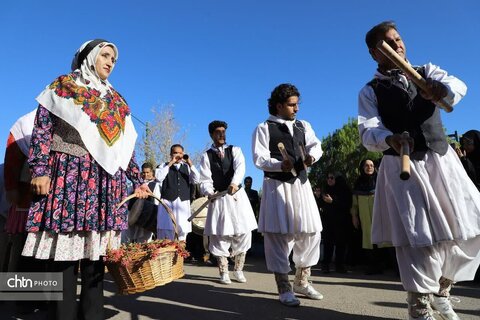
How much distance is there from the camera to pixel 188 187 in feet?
24.1

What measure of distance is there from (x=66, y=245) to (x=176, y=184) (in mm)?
4742

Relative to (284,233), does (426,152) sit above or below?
above

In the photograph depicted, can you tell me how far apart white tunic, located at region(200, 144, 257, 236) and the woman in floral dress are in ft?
9.46

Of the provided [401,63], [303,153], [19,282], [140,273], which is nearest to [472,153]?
[303,153]

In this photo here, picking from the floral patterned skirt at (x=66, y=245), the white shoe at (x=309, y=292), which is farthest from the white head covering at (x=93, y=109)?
the white shoe at (x=309, y=292)

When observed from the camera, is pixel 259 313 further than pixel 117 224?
Yes

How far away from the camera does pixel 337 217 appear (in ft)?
21.3

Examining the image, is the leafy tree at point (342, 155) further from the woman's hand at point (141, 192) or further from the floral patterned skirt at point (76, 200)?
the floral patterned skirt at point (76, 200)

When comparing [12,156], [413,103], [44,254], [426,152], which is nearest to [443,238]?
[426,152]

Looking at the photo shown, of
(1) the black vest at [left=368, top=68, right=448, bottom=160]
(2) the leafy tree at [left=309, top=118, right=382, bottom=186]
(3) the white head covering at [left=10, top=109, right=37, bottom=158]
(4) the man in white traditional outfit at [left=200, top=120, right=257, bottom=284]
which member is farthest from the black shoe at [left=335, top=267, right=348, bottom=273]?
(2) the leafy tree at [left=309, top=118, right=382, bottom=186]

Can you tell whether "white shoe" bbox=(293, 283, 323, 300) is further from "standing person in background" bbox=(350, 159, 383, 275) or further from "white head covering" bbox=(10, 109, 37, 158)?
"white head covering" bbox=(10, 109, 37, 158)

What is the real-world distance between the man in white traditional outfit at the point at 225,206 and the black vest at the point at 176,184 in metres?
1.51

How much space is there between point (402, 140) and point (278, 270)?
200 cm

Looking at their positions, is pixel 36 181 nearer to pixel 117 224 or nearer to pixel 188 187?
pixel 117 224
